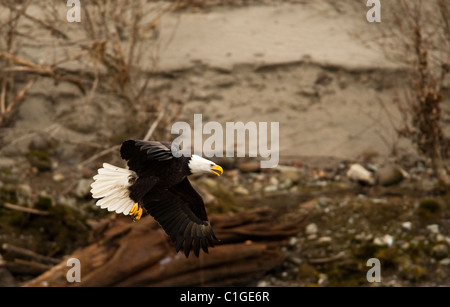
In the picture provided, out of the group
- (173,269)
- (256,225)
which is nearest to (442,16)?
(256,225)

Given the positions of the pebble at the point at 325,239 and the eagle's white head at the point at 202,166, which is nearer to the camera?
the eagle's white head at the point at 202,166

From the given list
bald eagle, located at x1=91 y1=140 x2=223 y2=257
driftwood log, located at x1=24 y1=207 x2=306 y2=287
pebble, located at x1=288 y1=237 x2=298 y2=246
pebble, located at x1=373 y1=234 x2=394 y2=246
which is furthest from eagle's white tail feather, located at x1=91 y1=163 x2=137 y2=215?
pebble, located at x1=373 y1=234 x2=394 y2=246

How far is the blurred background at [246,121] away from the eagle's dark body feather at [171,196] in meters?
1.30

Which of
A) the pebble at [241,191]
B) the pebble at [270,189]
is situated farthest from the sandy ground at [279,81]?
the pebble at [241,191]

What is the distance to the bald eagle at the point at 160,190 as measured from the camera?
13.0ft

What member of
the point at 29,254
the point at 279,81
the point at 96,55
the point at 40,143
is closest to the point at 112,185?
the point at 29,254

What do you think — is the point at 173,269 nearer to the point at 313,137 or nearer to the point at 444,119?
the point at 313,137

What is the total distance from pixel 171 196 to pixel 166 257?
1.35 meters

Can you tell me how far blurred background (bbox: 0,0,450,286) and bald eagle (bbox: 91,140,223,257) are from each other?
1.30 metres

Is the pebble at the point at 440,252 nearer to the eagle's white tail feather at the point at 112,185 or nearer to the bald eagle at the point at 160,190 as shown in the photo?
the bald eagle at the point at 160,190

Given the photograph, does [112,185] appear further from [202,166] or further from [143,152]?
[202,166]

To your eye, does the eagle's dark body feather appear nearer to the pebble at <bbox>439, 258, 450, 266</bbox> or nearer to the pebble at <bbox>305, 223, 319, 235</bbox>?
the pebble at <bbox>305, 223, 319, 235</bbox>

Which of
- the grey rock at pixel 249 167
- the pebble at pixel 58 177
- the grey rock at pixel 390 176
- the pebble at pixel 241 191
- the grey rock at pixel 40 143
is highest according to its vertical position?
the grey rock at pixel 40 143

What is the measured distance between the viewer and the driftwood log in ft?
18.5
